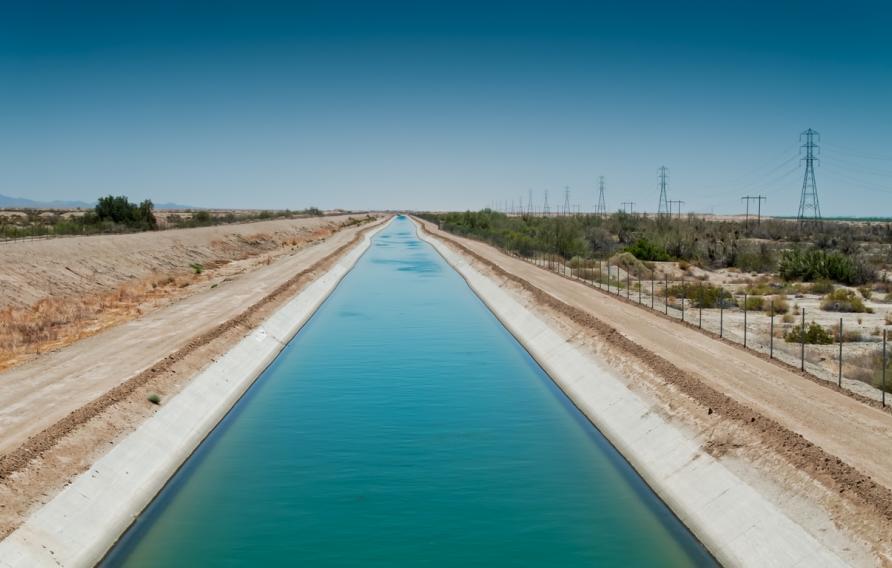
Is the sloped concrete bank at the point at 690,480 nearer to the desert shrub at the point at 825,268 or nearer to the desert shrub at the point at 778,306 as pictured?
the desert shrub at the point at 778,306

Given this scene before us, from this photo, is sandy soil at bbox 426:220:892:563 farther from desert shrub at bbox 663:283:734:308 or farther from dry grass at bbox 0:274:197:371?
dry grass at bbox 0:274:197:371

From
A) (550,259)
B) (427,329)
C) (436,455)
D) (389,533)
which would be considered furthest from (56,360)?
(550,259)

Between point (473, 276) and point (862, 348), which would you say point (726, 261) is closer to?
point (473, 276)

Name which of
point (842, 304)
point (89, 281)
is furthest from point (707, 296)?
point (89, 281)

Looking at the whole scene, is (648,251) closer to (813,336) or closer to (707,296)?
(707,296)

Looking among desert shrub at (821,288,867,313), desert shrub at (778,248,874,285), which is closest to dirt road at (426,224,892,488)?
desert shrub at (821,288,867,313)

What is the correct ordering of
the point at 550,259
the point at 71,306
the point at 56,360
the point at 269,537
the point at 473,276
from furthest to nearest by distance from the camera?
the point at 550,259 < the point at 473,276 < the point at 71,306 < the point at 56,360 < the point at 269,537
